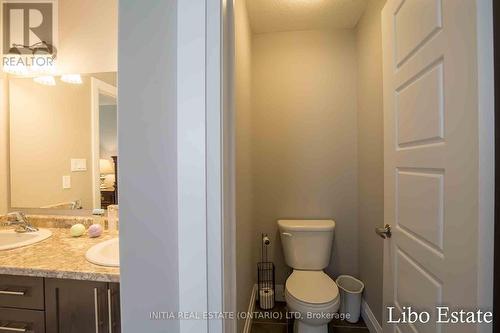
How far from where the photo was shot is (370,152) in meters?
1.64

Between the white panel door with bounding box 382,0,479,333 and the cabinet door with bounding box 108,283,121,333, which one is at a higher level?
the white panel door with bounding box 382,0,479,333

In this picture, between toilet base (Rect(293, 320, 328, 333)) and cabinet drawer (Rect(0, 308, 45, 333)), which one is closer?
cabinet drawer (Rect(0, 308, 45, 333))

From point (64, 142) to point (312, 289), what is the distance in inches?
76.6

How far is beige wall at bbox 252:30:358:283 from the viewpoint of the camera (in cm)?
195

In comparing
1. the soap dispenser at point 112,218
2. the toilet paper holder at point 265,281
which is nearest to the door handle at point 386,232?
the toilet paper holder at point 265,281

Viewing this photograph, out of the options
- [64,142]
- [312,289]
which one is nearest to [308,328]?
[312,289]

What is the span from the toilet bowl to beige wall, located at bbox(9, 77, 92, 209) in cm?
150

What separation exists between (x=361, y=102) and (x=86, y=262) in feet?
6.97

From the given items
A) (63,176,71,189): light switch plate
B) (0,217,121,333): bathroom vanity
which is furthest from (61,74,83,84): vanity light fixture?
(0,217,121,333): bathroom vanity

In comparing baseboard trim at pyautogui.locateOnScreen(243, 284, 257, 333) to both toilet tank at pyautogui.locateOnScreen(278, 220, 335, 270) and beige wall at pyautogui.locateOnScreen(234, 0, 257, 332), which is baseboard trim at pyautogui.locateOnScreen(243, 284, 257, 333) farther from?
toilet tank at pyautogui.locateOnScreen(278, 220, 335, 270)

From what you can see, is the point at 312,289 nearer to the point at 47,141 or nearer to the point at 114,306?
the point at 114,306

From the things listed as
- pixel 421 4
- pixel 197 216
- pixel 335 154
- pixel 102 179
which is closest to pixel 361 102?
pixel 335 154

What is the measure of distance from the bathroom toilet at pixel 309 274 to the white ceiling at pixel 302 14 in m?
1.75

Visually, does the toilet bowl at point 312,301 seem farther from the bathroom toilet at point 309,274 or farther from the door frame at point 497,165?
the door frame at point 497,165
